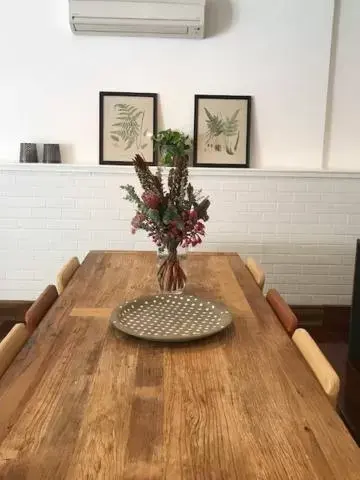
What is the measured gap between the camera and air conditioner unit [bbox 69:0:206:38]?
11.6ft

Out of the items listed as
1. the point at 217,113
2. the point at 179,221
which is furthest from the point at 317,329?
the point at 179,221

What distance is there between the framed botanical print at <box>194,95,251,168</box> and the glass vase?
1.79m

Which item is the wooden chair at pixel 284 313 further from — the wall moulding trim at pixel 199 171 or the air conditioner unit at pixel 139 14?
the air conditioner unit at pixel 139 14

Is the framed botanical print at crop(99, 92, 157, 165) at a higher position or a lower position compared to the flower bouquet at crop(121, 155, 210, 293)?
higher

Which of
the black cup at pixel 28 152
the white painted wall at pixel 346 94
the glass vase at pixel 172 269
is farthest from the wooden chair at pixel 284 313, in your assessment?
the black cup at pixel 28 152

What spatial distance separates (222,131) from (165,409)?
2828 millimetres

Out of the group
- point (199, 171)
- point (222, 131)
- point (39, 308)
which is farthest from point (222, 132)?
point (39, 308)

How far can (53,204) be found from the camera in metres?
3.85

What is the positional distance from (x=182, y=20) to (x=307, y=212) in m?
1.57

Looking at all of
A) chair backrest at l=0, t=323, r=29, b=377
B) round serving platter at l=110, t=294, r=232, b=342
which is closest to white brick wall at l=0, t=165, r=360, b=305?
round serving platter at l=110, t=294, r=232, b=342

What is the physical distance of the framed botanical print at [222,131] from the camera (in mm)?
3809

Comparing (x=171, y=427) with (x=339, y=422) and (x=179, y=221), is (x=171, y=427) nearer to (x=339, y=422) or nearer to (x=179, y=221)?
(x=339, y=422)

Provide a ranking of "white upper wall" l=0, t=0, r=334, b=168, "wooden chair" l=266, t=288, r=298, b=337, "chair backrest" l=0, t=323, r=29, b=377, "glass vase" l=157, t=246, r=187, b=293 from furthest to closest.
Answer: "white upper wall" l=0, t=0, r=334, b=168 → "glass vase" l=157, t=246, r=187, b=293 → "wooden chair" l=266, t=288, r=298, b=337 → "chair backrest" l=0, t=323, r=29, b=377

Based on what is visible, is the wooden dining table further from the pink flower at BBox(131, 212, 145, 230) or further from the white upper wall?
the white upper wall
